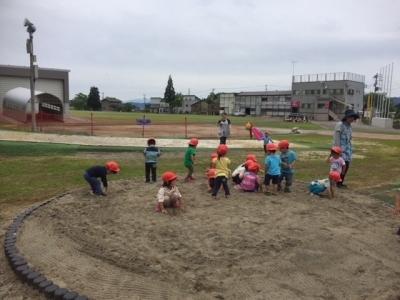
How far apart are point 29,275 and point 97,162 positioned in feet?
28.0

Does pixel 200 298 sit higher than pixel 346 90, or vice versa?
pixel 346 90

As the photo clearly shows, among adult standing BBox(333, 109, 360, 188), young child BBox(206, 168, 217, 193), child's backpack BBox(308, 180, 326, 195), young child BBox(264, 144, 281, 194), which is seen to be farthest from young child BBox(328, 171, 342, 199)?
young child BBox(206, 168, 217, 193)

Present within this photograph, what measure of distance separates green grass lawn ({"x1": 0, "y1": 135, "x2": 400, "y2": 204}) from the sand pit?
159 cm

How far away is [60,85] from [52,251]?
40.3 meters

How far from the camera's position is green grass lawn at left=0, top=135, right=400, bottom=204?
919 cm

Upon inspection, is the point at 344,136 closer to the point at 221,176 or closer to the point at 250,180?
the point at 250,180

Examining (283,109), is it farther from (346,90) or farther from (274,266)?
(274,266)

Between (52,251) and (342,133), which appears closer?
(52,251)

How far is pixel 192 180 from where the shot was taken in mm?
9961

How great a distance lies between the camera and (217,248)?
17.7ft

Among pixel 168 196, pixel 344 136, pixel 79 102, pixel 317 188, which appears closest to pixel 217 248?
pixel 168 196

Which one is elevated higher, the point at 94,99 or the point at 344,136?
the point at 94,99

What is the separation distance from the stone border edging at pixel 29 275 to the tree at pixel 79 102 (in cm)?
9334

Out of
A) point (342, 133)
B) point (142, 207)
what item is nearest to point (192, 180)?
point (142, 207)
